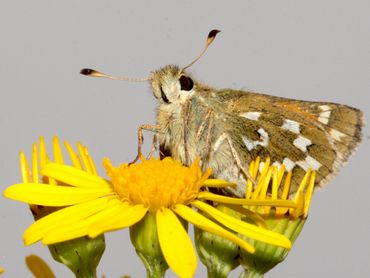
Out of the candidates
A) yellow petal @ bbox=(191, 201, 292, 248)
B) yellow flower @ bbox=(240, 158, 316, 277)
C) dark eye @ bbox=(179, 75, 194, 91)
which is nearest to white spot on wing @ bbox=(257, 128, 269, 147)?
dark eye @ bbox=(179, 75, 194, 91)

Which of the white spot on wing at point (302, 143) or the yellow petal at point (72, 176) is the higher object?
the white spot on wing at point (302, 143)

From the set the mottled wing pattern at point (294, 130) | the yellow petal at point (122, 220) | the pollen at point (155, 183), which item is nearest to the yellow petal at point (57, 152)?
the pollen at point (155, 183)

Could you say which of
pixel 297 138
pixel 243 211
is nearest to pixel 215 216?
pixel 243 211

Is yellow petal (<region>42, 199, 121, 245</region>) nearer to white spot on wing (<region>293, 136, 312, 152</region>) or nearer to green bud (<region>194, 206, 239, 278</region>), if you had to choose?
green bud (<region>194, 206, 239, 278</region>)

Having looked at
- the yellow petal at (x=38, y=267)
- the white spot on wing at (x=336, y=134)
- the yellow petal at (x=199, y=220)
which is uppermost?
the white spot on wing at (x=336, y=134)

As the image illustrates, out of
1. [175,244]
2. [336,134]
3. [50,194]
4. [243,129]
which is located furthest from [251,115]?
[175,244]

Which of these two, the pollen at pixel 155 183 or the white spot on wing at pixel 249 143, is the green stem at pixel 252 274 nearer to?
the pollen at pixel 155 183
